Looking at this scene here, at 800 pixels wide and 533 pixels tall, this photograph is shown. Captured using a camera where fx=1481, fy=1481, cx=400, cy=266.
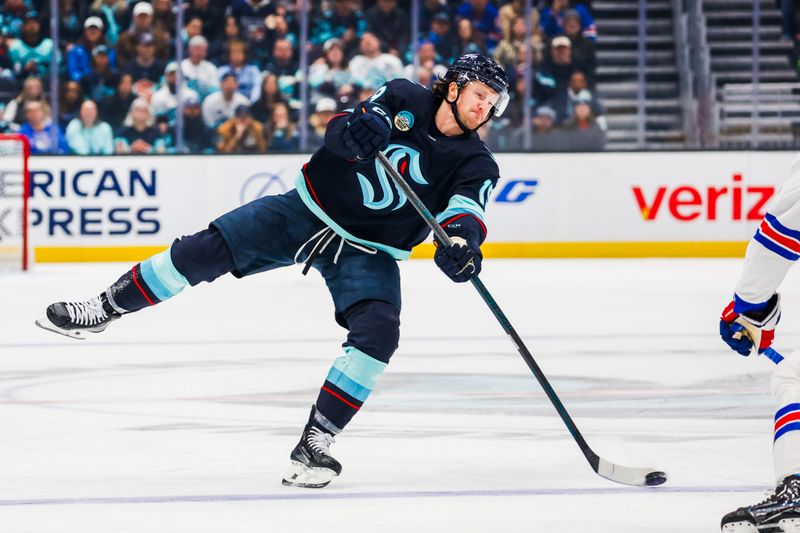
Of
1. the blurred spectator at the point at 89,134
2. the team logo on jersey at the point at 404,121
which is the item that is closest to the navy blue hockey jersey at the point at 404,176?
the team logo on jersey at the point at 404,121

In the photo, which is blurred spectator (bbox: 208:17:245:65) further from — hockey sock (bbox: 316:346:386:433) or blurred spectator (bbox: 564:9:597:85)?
hockey sock (bbox: 316:346:386:433)

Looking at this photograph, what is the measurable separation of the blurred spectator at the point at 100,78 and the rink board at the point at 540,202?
81 centimetres

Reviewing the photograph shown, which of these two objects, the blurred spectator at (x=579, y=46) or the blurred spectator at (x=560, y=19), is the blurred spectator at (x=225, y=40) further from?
the blurred spectator at (x=579, y=46)

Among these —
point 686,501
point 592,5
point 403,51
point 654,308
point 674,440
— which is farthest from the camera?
point 592,5

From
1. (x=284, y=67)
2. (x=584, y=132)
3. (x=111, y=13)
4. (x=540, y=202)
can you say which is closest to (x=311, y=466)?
(x=540, y=202)

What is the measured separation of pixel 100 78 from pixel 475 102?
7.63 metres

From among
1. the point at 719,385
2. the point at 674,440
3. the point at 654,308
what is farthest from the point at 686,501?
the point at 654,308

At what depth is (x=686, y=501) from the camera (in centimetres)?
332

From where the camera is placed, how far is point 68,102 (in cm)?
1066

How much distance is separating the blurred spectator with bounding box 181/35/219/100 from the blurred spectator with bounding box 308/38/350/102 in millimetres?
722

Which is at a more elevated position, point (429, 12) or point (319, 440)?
point (319, 440)

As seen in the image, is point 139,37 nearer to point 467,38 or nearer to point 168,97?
point 168,97

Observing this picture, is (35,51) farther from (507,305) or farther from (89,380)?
(89,380)

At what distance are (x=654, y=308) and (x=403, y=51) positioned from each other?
4.22 metres
